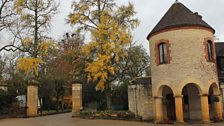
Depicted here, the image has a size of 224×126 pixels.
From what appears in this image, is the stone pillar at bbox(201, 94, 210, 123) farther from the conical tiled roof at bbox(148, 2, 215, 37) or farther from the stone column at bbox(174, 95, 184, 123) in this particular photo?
the conical tiled roof at bbox(148, 2, 215, 37)

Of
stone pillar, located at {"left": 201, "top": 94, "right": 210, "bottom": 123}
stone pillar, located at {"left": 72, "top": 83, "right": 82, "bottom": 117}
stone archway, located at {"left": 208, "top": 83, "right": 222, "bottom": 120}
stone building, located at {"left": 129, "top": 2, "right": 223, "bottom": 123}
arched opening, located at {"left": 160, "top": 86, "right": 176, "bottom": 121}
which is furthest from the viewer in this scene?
stone pillar, located at {"left": 72, "top": 83, "right": 82, "bottom": 117}

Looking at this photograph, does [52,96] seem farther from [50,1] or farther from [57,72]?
[50,1]

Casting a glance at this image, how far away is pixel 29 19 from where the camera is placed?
29.9 metres

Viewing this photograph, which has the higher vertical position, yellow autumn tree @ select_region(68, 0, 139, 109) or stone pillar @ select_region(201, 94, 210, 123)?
yellow autumn tree @ select_region(68, 0, 139, 109)

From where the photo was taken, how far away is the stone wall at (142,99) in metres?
24.0

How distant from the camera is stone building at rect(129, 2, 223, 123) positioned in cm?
2111

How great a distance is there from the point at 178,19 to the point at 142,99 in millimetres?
6953

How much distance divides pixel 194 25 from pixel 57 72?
20.9m

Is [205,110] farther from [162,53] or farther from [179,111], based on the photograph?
[162,53]

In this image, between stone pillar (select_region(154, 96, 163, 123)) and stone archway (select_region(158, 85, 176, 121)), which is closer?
stone pillar (select_region(154, 96, 163, 123))

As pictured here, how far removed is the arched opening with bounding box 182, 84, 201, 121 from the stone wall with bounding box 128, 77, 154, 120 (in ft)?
9.00

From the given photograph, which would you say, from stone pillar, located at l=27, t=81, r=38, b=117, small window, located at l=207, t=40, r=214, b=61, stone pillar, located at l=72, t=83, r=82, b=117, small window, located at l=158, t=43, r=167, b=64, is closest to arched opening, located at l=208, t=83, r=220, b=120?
small window, located at l=207, t=40, r=214, b=61

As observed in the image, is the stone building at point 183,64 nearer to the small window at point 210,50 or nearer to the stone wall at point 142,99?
the small window at point 210,50

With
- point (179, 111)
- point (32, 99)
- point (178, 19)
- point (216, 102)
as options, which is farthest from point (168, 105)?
point (32, 99)
